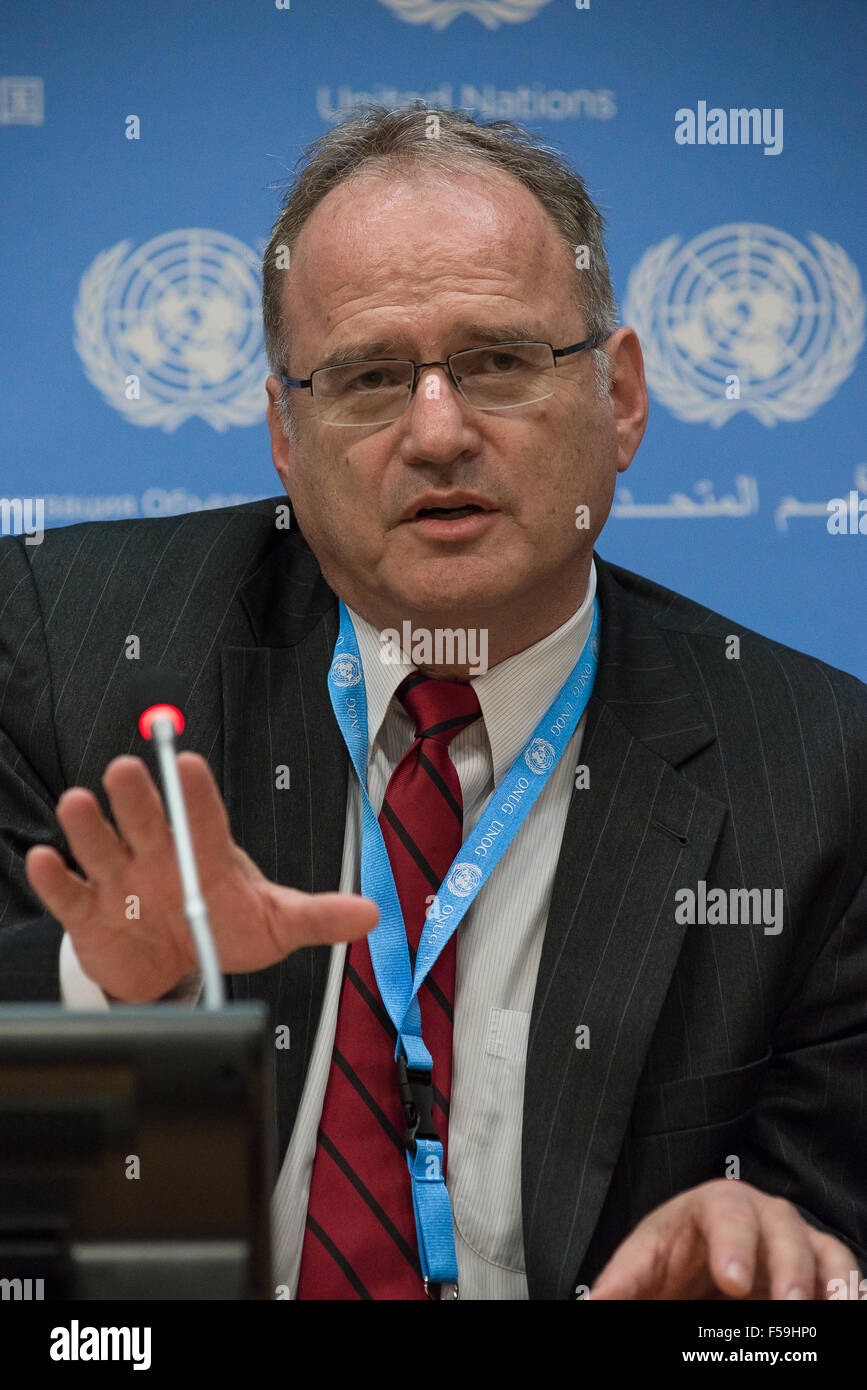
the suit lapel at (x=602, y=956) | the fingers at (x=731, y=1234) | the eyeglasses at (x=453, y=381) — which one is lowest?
the fingers at (x=731, y=1234)

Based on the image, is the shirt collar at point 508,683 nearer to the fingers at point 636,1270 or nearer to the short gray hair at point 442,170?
the short gray hair at point 442,170

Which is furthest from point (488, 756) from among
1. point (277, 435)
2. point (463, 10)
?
point (463, 10)

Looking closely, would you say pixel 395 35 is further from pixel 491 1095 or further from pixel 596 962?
pixel 491 1095

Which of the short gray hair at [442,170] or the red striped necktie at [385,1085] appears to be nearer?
the red striped necktie at [385,1085]

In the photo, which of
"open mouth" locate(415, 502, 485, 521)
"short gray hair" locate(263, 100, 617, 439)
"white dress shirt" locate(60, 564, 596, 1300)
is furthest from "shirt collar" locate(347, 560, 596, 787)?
"short gray hair" locate(263, 100, 617, 439)

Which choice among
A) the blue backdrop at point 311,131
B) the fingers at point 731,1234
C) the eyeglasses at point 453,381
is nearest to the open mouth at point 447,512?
the eyeglasses at point 453,381

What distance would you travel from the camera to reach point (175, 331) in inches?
81.5

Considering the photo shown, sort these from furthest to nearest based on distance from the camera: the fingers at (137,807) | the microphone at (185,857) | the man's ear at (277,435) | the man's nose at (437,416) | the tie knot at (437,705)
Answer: the man's ear at (277,435) → the tie knot at (437,705) → the man's nose at (437,416) → the fingers at (137,807) → the microphone at (185,857)

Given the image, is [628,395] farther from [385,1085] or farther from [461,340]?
[385,1085]

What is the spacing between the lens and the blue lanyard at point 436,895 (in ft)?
4.77

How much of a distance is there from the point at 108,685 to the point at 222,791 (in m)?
0.22

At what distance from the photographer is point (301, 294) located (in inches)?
68.4

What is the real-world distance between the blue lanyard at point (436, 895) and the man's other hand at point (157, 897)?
0.39 metres
